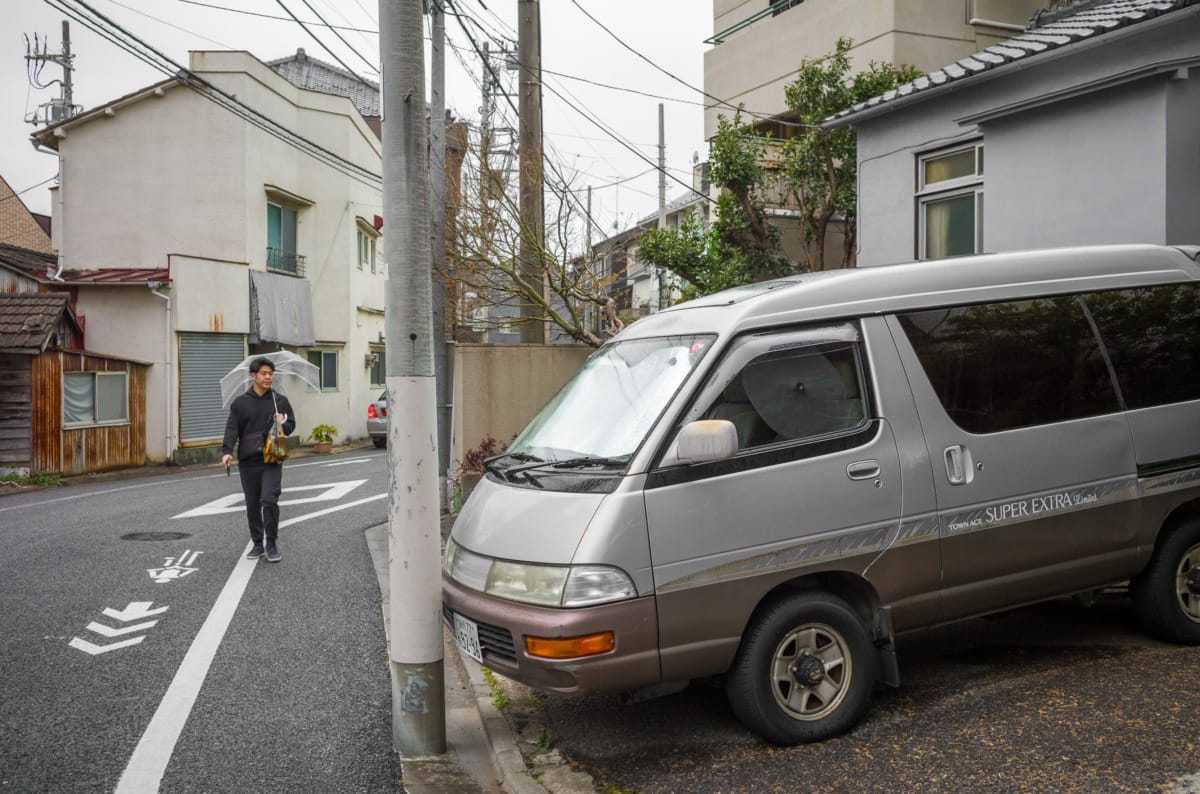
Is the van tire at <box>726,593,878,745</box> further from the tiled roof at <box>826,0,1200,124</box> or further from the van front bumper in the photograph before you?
the tiled roof at <box>826,0,1200,124</box>

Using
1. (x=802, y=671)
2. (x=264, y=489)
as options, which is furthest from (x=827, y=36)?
(x=802, y=671)

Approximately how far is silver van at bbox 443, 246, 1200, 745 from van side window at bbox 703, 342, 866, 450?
1 centimetres

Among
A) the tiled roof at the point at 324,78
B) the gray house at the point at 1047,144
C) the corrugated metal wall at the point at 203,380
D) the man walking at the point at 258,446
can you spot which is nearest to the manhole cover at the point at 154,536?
the man walking at the point at 258,446

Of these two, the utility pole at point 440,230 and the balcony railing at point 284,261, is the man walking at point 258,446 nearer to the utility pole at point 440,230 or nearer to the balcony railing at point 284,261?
the utility pole at point 440,230

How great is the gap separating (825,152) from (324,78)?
34256mm

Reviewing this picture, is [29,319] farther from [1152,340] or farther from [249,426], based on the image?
[1152,340]

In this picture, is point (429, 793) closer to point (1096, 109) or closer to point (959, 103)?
point (1096, 109)

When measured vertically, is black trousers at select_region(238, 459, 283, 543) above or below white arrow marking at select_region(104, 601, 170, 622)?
above

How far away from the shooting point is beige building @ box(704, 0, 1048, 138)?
55.6 ft

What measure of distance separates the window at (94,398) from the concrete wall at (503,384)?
12072mm

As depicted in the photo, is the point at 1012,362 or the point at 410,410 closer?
the point at 410,410

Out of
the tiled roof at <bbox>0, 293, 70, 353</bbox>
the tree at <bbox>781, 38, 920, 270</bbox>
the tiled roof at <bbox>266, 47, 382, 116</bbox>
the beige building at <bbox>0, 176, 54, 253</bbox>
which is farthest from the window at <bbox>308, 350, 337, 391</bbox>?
the tree at <bbox>781, 38, 920, 270</bbox>

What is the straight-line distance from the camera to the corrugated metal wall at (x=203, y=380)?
22734mm

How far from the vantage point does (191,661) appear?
617 centimetres
